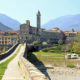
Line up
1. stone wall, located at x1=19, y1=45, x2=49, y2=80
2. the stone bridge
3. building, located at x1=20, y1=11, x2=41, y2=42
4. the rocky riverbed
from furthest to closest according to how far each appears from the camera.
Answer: building, located at x1=20, y1=11, x2=41, y2=42 → the rocky riverbed → the stone bridge → stone wall, located at x1=19, y1=45, x2=49, y2=80

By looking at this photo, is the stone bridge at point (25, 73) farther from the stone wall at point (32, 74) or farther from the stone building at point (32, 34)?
the stone building at point (32, 34)

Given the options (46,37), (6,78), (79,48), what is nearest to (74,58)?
(79,48)

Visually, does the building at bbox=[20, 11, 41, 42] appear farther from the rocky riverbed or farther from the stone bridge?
the stone bridge

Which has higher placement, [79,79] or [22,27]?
[22,27]

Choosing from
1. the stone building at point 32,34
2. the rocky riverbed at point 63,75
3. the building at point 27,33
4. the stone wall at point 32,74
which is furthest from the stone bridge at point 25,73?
the building at point 27,33

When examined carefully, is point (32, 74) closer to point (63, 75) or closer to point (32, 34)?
point (63, 75)

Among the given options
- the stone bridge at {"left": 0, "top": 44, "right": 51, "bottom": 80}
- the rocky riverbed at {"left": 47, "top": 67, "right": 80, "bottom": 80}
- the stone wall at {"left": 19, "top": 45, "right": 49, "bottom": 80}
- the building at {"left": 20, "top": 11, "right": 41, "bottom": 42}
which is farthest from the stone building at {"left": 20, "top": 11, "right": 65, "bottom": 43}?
the stone wall at {"left": 19, "top": 45, "right": 49, "bottom": 80}

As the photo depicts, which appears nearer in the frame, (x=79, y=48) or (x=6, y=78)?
(x=6, y=78)

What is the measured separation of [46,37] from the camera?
19088cm

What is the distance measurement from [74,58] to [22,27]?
314 ft

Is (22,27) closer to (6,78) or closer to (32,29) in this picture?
(32,29)


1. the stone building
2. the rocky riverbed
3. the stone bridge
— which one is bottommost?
the rocky riverbed

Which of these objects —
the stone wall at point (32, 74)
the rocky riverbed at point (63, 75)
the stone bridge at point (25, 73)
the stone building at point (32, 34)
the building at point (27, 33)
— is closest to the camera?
the stone wall at point (32, 74)

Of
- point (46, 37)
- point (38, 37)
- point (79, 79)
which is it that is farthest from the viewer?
point (46, 37)
